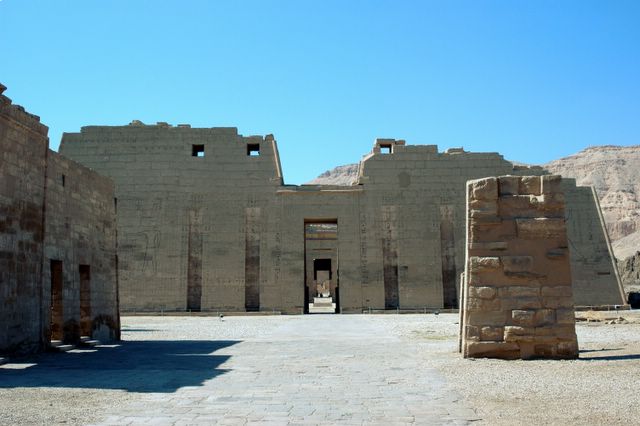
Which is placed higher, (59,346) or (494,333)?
(494,333)

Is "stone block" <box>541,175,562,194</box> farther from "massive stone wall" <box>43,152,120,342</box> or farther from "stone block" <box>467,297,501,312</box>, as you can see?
"massive stone wall" <box>43,152,120,342</box>

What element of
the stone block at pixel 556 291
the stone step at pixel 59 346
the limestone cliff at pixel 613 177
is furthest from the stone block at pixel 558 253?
the limestone cliff at pixel 613 177

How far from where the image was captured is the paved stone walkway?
492 centimetres

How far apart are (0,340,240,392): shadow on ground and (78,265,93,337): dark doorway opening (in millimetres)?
1131

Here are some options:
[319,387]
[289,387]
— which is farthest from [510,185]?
[289,387]

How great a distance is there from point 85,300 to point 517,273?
8922 mm

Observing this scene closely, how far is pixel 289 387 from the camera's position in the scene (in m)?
6.47

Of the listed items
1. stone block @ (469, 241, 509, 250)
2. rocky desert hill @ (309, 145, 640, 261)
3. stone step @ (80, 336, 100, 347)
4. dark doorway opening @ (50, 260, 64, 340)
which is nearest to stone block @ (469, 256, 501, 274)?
stone block @ (469, 241, 509, 250)

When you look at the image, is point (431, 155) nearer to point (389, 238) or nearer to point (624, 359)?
point (389, 238)

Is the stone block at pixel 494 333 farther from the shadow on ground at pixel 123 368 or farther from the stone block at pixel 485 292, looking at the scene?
the shadow on ground at pixel 123 368

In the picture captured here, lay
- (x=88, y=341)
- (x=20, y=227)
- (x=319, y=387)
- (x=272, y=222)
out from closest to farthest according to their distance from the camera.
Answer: (x=319, y=387), (x=20, y=227), (x=88, y=341), (x=272, y=222)

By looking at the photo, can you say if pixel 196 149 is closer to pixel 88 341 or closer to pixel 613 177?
pixel 88 341

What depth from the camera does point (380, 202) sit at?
28.1 metres

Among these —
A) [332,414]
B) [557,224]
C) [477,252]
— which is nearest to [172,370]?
[332,414]
